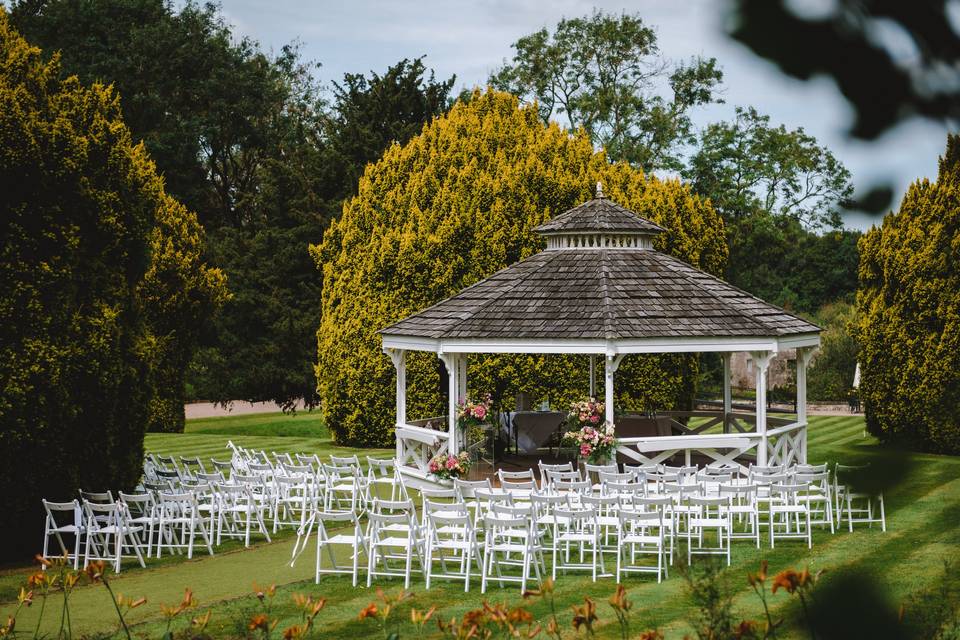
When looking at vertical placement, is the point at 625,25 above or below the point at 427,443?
above

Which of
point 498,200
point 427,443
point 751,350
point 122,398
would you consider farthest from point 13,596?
point 498,200

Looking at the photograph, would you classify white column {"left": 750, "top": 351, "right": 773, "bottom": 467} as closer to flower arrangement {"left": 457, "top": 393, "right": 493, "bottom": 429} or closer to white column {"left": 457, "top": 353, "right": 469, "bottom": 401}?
flower arrangement {"left": 457, "top": 393, "right": 493, "bottom": 429}

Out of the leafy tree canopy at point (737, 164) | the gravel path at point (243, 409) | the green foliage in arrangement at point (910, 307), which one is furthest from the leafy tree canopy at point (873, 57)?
the leafy tree canopy at point (737, 164)

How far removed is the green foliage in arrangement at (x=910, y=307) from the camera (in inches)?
906

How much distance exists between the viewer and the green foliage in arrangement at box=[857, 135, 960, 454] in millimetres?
23016

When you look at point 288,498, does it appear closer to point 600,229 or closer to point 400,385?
point 400,385

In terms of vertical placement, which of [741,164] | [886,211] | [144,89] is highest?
[144,89]

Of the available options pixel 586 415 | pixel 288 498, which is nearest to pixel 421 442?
pixel 586 415

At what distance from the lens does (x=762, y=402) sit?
18.8m

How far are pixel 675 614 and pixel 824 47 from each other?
381 inches

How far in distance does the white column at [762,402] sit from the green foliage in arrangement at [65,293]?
32.4ft

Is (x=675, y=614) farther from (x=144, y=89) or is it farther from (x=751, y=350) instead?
(x=144, y=89)

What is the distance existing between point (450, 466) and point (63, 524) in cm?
659

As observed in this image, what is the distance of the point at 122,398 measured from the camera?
1509 centimetres
